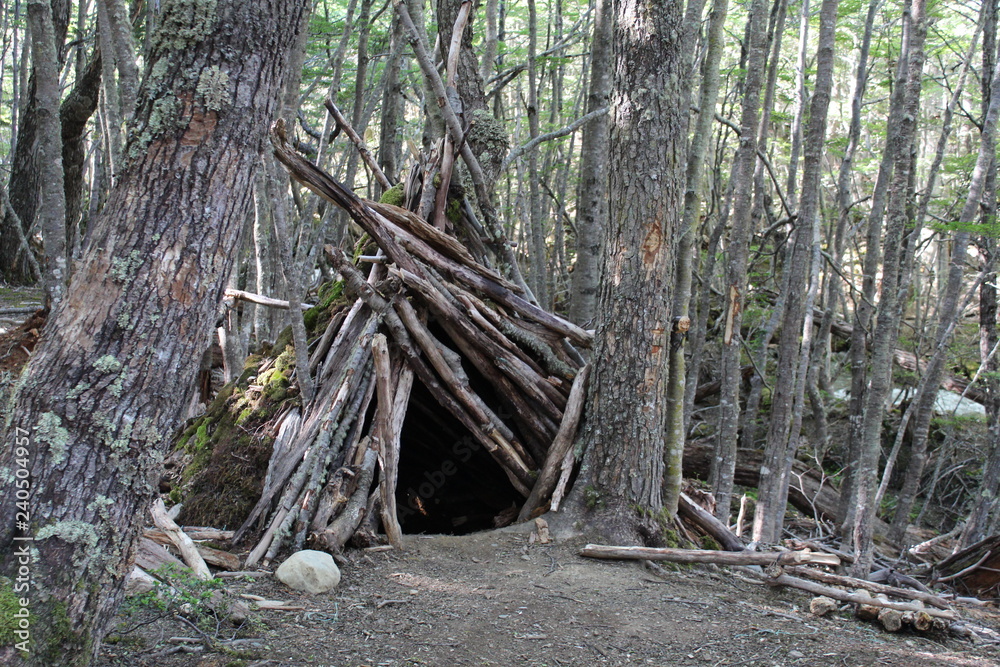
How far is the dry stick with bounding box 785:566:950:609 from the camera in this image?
4078 millimetres

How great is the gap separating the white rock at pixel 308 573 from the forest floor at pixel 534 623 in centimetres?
6

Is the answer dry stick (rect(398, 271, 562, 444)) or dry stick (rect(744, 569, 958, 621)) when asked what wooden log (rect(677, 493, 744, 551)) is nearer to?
dry stick (rect(744, 569, 958, 621))

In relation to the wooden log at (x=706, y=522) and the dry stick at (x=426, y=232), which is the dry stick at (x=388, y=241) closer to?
the dry stick at (x=426, y=232)

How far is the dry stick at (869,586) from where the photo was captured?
161 inches

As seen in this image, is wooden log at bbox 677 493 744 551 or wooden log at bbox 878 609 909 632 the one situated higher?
wooden log at bbox 677 493 744 551

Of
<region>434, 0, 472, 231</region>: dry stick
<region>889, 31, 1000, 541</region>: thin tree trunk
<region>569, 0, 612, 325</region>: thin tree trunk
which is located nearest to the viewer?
<region>434, 0, 472, 231</region>: dry stick

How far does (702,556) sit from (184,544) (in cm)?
313

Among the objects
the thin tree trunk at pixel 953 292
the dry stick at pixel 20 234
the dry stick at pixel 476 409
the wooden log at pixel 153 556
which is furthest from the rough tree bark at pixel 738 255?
the dry stick at pixel 20 234

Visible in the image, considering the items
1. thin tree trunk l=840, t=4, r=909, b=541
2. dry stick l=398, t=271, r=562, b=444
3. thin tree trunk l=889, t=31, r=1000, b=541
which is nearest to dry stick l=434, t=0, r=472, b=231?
dry stick l=398, t=271, r=562, b=444

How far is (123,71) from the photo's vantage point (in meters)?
5.09

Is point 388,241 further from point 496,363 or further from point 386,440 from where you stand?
point 386,440

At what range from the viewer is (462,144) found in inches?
227

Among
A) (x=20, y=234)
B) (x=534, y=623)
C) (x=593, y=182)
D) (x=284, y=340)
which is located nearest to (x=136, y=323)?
(x=534, y=623)

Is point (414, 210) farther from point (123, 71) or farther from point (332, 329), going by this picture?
point (123, 71)
